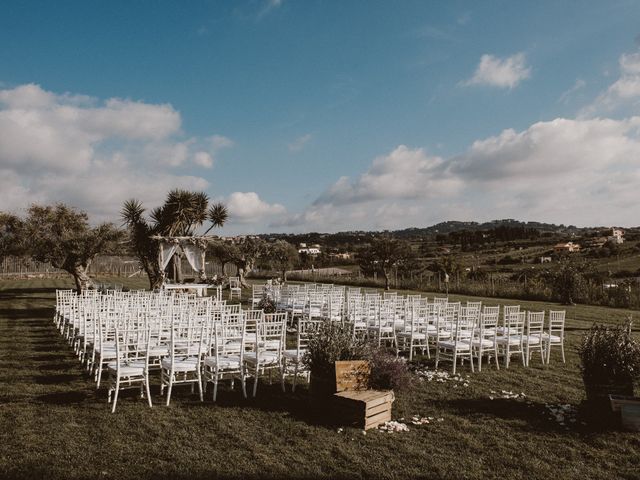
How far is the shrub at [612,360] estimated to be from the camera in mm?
6172

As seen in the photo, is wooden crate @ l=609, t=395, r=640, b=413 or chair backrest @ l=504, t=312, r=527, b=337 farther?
chair backrest @ l=504, t=312, r=527, b=337

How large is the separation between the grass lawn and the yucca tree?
54.6 ft

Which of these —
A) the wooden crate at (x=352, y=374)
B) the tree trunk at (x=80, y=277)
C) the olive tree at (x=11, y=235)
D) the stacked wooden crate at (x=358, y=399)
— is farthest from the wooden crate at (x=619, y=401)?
the olive tree at (x=11, y=235)

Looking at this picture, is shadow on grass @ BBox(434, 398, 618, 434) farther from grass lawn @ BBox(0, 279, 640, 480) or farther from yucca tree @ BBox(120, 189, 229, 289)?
yucca tree @ BBox(120, 189, 229, 289)

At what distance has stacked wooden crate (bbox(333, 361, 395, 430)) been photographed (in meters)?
5.83

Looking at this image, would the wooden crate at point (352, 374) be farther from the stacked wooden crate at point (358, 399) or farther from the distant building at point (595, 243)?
the distant building at point (595, 243)

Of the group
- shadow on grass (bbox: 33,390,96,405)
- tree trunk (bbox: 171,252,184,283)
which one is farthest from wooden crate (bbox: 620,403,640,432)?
tree trunk (bbox: 171,252,184,283)

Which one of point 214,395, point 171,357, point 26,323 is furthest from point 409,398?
point 26,323

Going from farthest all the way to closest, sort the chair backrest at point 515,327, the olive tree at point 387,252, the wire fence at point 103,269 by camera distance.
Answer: the wire fence at point 103,269
the olive tree at point 387,252
the chair backrest at point 515,327

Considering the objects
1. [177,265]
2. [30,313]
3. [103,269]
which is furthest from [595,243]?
[30,313]

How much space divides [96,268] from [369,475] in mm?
Answer: 48262

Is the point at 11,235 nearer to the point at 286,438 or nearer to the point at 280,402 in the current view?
the point at 280,402

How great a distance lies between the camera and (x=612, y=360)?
6215 mm

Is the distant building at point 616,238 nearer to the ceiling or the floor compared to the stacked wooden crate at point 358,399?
nearer to the ceiling
